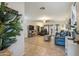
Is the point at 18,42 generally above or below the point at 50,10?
below

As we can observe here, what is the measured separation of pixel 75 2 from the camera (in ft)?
8.37

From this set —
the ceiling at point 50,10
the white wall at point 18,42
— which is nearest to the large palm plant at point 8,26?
the white wall at point 18,42

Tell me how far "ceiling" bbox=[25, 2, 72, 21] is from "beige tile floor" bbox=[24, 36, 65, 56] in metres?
0.45

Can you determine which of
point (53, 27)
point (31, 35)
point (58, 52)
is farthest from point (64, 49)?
point (31, 35)

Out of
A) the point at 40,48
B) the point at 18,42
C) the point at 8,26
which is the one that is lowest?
the point at 40,48

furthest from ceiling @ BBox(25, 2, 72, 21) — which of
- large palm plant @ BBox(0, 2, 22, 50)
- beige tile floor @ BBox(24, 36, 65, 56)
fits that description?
beige tile floor @ BBox(24, 36, 65, 56)

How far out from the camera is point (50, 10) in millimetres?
Answer: 2637

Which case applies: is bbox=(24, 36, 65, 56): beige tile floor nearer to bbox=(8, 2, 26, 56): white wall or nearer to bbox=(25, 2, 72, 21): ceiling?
bbox=(8, 2, 26, 56): white wall

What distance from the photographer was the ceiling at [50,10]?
2604 mm

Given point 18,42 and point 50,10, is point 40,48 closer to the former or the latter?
point 18,42

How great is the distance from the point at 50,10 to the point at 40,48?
745mm

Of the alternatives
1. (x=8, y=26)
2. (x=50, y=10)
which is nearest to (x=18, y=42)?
(x=8, y=26)

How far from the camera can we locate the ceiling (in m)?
2.60

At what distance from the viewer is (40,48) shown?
2637mm
